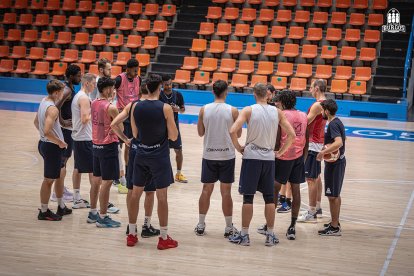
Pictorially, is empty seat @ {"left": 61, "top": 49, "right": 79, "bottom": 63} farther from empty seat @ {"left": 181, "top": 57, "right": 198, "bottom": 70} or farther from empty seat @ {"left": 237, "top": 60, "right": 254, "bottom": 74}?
empty seat @ {"left": 237, "top": 60, "right": 254, "bottom": 74}

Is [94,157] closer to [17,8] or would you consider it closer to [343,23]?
[343,23]

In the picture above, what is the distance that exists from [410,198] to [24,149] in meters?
6.67

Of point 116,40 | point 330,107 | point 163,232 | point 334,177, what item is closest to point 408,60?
point 116,40

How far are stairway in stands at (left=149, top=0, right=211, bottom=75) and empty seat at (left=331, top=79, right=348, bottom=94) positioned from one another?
4.88 m

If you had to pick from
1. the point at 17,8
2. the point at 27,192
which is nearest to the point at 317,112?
the point at 27,192

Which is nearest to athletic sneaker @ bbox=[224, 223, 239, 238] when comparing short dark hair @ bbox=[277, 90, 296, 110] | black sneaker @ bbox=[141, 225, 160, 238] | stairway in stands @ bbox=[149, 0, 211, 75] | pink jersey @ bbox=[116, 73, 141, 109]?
black sneaker @ bbox=[141, 225, 160, 238]

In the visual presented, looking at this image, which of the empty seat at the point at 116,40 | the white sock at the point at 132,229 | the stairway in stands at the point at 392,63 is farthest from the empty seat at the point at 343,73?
the white sock at the point at 132,229

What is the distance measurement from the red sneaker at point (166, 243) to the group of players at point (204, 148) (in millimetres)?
10

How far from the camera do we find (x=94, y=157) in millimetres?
7352

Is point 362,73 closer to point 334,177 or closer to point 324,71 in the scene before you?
point 324,71

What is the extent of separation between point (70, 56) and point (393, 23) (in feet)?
31.9

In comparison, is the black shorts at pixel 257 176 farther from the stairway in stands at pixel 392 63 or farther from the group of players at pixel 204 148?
the stairway in stands at pixel 392 63

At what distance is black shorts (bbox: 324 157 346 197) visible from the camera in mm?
7164

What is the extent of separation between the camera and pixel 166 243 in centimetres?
665
